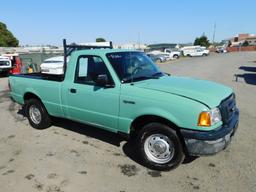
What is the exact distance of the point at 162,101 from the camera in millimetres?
3723

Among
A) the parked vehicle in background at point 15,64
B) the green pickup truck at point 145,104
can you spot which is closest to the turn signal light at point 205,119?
the green pickup truck at point 145,104

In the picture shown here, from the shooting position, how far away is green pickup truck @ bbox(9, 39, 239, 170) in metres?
3.56

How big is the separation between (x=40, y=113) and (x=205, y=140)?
3.92 metres

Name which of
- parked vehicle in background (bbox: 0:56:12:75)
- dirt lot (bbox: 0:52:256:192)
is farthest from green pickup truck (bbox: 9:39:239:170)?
parked vehicle in background (bbox: 0:56:12:75)

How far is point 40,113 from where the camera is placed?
19.4 feet

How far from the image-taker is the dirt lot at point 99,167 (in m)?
3.63

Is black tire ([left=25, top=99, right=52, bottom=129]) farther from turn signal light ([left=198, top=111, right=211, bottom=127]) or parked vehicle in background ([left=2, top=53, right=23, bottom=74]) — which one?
parked vehicle in background ([left=2, top=53, right=23, bottom=74])

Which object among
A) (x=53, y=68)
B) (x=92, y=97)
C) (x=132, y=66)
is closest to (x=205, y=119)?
(x=132, y=66)

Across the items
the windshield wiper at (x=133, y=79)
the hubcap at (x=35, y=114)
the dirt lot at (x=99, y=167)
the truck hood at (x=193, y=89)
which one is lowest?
the dirt lot at (x=99, y=167)

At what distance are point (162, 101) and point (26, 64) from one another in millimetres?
19013

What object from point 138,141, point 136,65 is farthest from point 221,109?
point 136,65

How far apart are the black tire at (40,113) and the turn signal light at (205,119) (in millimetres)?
3712

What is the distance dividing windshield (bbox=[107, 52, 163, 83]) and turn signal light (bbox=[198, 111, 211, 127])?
1385mm

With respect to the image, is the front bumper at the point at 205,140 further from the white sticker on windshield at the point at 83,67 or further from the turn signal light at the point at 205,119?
the white sticker on windshield at the point at 83,67
